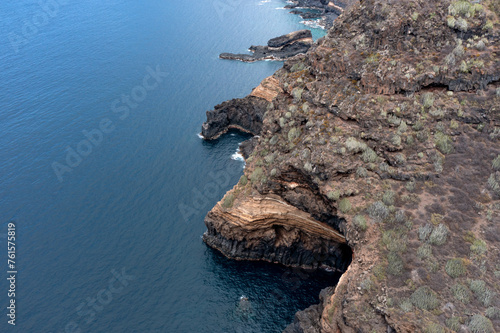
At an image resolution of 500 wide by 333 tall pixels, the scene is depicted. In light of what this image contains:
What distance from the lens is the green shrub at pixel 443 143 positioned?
109ft

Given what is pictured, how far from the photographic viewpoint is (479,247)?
88.5ft

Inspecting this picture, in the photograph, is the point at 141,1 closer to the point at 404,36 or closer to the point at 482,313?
the point at 404,36

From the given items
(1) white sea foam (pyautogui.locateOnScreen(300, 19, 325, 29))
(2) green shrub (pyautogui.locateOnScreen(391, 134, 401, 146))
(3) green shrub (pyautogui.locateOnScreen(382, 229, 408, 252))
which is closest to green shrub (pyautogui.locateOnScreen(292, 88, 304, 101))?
(2) green shrub (pyautogui.locateOnScreen(391, 134, 401, 146))

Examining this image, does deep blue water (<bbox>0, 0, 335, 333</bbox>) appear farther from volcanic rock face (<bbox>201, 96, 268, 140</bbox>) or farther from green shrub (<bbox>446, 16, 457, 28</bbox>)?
green shrub (<bbox>446, 16, 457, 28</bbox>)

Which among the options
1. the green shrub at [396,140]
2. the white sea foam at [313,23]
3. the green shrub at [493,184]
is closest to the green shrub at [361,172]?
the green shrub at [396,140]

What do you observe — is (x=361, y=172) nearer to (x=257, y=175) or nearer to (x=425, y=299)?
(x=257, y=175)

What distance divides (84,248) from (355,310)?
36.1 meters

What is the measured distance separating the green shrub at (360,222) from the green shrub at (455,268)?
6.99 meters

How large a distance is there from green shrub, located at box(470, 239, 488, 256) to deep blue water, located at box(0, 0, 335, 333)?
62.1ft

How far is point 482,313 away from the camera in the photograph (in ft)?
76.6

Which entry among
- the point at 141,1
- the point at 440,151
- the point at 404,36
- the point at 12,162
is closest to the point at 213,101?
the point at 12,162

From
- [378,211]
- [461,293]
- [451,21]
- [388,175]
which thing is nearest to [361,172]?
[388,175]

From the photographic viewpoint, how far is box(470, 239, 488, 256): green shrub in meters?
26.8

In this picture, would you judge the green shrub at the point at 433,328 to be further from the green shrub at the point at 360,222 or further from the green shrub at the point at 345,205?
the green shrub at the point at 345,205
